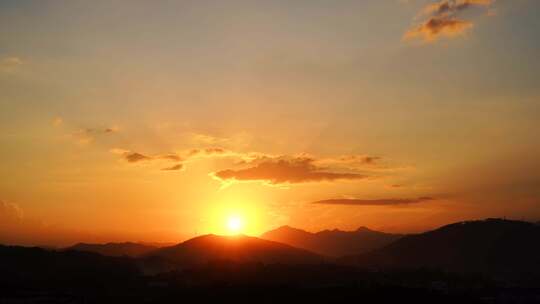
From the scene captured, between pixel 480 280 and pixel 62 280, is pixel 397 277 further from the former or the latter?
pixel 62 280

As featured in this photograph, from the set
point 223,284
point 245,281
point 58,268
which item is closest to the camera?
point 223,284

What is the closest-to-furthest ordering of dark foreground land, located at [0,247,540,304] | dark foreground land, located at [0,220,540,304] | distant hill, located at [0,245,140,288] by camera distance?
dark foreground land, located at [0,247,540,304], dark foreground land, located at [0,220,540,304], distant hill, located at [0,245,140,288]

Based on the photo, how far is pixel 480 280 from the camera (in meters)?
136

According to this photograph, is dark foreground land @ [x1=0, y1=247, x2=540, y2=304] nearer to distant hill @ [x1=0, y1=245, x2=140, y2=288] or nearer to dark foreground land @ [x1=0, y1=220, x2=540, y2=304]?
distant hill @ [x1=0, y1=245, x2=140, y2=288]

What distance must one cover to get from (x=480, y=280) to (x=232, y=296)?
257 feet

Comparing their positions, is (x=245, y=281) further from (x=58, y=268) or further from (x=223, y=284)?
(x=58, y=268)

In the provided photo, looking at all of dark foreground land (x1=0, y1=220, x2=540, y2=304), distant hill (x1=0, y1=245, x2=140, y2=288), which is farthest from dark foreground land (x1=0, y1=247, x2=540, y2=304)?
dark foreground land (x1=0, y1=220, x2=540, y2=304)

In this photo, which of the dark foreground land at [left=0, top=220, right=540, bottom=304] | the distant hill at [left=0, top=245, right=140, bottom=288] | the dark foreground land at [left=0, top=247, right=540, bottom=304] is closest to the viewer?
the dark foreground land at [left=0, top=247, right=540, bottom=304]

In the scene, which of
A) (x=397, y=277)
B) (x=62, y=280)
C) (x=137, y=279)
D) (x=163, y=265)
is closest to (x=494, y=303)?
(x=397, y=277)

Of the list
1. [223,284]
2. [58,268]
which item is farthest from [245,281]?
[58,268]

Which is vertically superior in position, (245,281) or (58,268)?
(58,268)

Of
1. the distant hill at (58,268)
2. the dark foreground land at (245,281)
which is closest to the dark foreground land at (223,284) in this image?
the distant hill at (58,268)

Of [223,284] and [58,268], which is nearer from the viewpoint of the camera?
[223,284]

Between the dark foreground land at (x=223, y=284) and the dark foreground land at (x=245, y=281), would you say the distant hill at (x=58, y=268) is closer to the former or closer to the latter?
the dark foreground land at (x=223, y=284)
